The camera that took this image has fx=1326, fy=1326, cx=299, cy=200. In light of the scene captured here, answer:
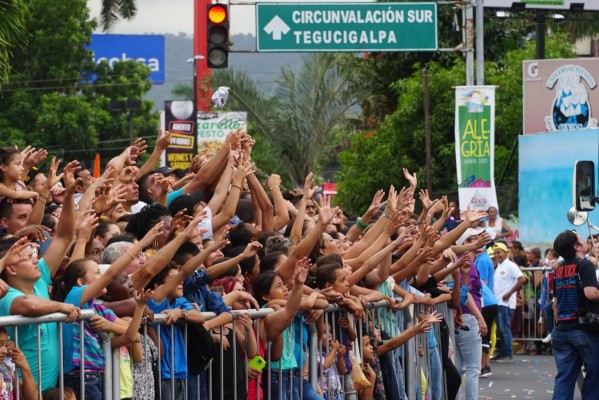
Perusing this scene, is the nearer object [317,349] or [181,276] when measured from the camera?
[181,276]

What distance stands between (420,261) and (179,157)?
32488mm

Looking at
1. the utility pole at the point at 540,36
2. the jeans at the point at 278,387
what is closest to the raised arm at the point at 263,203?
the jeans at the point at 278,387

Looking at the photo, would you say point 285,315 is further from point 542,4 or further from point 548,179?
point 542,4

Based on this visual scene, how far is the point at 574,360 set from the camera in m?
13.6

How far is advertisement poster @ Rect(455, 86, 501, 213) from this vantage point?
21.7 meters

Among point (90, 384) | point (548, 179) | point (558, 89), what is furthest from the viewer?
point (558, 89)

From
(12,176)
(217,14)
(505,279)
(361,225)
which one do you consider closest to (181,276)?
(12,176)

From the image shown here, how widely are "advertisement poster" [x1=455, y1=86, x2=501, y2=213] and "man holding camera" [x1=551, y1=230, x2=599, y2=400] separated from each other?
7.95 metres

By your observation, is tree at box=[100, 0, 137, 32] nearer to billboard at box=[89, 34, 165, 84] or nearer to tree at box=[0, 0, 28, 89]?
tree at box=[0, 0, 28, 89]

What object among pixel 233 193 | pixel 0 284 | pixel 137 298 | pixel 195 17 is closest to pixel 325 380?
pixel 233 193

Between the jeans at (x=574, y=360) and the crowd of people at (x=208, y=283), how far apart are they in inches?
35.4

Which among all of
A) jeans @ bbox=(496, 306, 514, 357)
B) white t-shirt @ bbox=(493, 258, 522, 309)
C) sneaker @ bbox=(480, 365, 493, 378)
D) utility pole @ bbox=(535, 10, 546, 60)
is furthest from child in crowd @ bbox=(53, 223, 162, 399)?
utility pole @ bbox=(535, 10, 546, 60)

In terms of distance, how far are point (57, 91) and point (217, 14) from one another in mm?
30298

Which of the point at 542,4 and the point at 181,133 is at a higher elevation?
the point at 542,4
